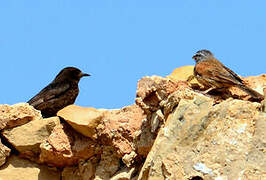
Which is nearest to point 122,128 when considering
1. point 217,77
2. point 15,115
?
point 15,115

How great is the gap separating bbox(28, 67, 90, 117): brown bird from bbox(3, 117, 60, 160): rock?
273 centimetres

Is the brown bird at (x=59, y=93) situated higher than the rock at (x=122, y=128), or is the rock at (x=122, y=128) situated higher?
the brown bird at (x=59, y=93)

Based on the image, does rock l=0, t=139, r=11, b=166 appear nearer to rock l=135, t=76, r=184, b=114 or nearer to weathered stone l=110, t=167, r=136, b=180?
weathered stone l=110, t=167, r=136, b=180

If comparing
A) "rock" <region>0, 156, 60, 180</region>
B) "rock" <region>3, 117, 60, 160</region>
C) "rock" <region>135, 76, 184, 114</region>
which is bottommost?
"rock" <region>0, 156, 60, 180</region>

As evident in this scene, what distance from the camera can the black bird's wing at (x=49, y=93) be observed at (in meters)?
12.2

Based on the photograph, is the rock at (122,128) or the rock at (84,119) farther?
the rock at (84,119)

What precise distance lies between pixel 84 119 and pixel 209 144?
106 inches

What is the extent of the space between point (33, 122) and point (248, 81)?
317cm

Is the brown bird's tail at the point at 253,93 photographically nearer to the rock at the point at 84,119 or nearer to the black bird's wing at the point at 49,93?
the rock at the point at 84,119

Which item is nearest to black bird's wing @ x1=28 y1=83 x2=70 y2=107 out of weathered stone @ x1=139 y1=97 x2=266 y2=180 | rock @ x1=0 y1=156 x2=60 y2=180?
rock @ x1=0 y1=156 x2=60 y2=180

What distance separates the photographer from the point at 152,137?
8.09 metres

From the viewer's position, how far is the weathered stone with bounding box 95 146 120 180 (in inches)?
348

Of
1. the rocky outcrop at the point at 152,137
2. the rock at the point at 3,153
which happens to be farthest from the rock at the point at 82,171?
the rock at the point at 3,153

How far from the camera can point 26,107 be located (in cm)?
952
